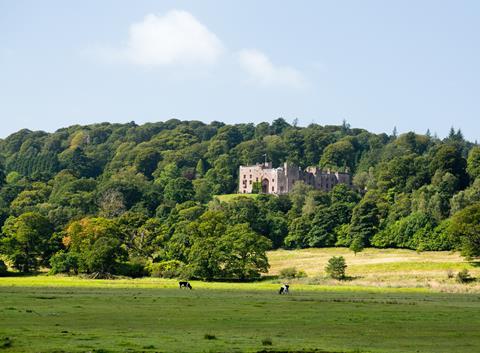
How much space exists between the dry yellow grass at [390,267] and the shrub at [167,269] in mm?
13227

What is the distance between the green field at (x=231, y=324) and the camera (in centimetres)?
3136

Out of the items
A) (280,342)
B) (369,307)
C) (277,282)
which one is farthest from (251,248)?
(280,342)

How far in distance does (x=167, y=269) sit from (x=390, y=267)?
2790 centimetres

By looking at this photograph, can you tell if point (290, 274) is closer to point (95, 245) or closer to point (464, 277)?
point (464, 277)

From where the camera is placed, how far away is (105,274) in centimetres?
10131

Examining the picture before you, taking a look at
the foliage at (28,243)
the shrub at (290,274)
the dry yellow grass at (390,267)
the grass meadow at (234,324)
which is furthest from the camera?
the foliage at (28,243)

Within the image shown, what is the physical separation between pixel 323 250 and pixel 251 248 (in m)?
37.7

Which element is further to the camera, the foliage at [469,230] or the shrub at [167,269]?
the shrub at [167,269]

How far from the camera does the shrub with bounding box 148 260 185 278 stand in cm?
10300

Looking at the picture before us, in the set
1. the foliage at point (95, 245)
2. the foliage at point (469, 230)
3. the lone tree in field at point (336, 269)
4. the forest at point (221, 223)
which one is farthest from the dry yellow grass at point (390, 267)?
the foliage at point (95, 245)

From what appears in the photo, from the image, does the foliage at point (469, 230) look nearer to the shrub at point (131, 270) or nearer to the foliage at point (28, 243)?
the shrub at point (131, 270)

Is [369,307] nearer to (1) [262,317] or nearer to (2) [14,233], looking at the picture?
(1) [262,317]

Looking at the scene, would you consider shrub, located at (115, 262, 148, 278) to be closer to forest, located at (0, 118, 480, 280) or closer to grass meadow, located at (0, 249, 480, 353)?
forest, located at (0, 118, 480, 280)

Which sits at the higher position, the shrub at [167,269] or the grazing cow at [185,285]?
the shrub at [167,269]
